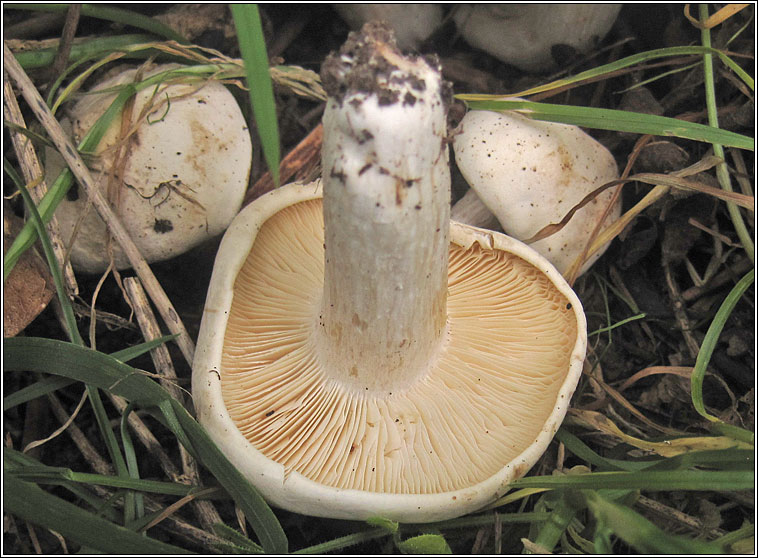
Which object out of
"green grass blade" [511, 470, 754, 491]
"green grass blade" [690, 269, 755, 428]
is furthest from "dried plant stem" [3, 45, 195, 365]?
"green grass blade" [690, 269, 755, 428]

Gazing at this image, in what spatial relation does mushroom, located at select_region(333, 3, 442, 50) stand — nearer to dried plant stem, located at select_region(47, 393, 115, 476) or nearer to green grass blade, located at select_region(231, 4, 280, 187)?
green grass blade, located at select_region(231, 4, 280, 187)

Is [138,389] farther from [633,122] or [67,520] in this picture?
[633,122]

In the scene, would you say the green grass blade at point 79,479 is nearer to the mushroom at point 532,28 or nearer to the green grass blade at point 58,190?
the green grass blade at point 58,190

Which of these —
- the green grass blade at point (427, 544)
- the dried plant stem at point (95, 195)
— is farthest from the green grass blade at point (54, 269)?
the green grass blade at point (427, 544)

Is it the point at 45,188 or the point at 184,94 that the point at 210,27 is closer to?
the point at 184,94

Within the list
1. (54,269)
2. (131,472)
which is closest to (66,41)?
(54,269)

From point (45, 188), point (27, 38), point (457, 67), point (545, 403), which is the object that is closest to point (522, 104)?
point (457, 67)
